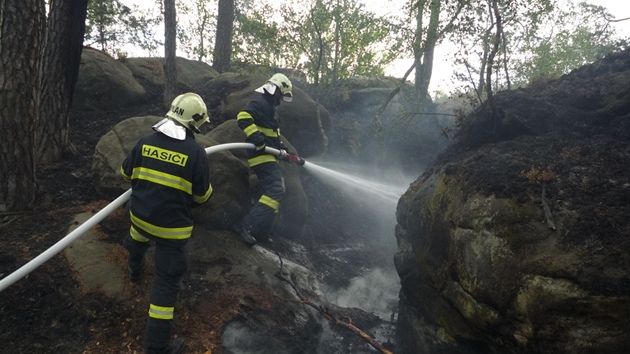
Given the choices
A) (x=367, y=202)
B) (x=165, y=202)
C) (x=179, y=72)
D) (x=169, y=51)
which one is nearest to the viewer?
(x=165, y=202)

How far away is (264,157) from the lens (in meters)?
5.93

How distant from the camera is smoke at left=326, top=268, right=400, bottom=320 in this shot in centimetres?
664

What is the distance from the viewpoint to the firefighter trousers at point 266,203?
5.78 m

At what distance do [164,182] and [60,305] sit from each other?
1.66 meters

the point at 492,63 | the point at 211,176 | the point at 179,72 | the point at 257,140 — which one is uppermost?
the point at 492,63

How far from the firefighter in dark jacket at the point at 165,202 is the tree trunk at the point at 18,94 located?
1835mm

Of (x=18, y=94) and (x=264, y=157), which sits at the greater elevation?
(x=18, y=94)

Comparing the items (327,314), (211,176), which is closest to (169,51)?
(211,176)

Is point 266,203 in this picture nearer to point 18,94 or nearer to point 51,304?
point 51,304

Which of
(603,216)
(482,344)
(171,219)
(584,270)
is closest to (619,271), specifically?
(584,270)

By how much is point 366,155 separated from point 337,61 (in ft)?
10.0

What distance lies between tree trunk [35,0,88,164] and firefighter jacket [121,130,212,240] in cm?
320

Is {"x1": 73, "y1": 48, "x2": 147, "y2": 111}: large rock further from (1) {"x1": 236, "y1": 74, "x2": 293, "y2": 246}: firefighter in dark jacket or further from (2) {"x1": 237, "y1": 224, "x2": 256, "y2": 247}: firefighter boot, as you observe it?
(2) {"x1": 237, "y1": 224, "x2": 256, "y2": 247}: firefighter boot

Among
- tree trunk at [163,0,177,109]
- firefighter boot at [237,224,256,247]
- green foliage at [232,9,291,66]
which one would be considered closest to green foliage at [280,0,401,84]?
green foliage at [232,9,291,66]
